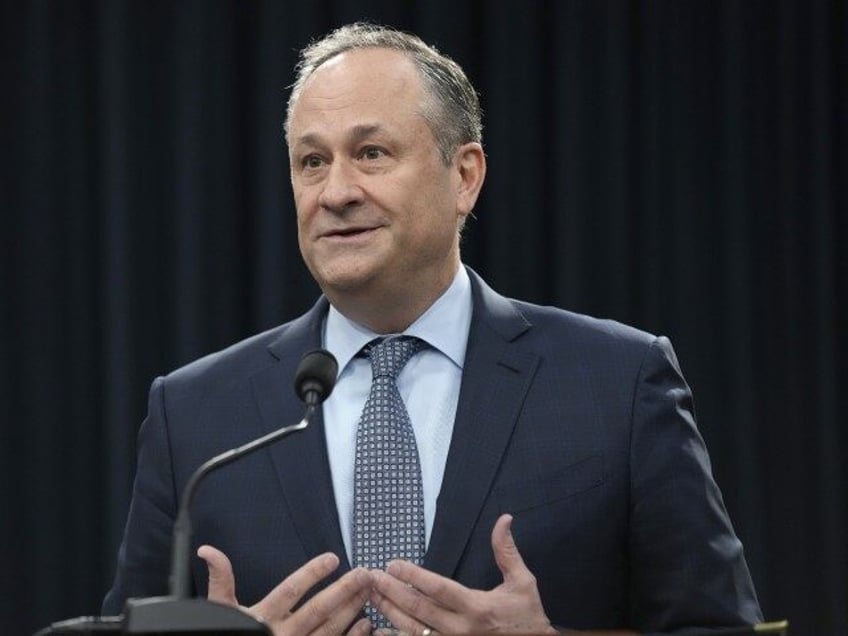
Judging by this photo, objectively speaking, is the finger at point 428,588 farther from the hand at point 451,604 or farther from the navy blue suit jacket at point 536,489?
the navy blue suit jacket at point 536,489

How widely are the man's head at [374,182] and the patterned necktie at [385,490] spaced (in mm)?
191

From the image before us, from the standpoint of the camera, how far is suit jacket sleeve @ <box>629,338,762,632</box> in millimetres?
2531

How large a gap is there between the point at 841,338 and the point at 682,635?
2.18 metres

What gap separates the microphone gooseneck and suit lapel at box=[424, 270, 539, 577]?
421mm

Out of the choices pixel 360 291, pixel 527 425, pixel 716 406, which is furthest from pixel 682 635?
pixel 716 406

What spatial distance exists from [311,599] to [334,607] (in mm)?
35

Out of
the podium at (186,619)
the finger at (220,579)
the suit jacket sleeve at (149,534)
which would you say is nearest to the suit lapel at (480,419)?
the finger at (220,579)

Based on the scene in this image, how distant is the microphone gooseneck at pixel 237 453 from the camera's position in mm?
1843

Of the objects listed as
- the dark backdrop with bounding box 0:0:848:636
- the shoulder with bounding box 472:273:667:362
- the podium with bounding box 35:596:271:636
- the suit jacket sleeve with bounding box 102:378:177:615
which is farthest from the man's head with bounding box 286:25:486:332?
the dark backdrop with bounding box 0:0:848:636

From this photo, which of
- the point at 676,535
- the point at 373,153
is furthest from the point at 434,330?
the point at 676,535

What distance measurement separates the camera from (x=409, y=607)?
2238 millimetres

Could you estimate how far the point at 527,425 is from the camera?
2637 mm

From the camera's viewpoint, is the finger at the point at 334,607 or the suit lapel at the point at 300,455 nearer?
the finger at the point at 334,607

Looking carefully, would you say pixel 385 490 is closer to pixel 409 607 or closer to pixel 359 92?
pixel 409 607
